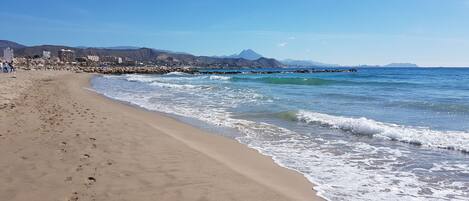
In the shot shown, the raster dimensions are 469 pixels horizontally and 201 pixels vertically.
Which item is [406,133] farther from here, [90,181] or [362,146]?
[90,181]

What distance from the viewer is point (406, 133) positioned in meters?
10.8

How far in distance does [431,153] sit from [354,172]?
2.91m

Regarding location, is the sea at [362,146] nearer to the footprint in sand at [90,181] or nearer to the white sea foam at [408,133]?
the white sea foam at [408,133]

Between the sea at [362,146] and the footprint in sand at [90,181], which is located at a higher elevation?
the footprint in sand at [90,181]

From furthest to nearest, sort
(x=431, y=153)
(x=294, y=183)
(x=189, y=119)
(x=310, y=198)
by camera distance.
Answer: (x=189, y=119) → (x=431, y=153) → (x=294, y=183) → (x=310, y=198)

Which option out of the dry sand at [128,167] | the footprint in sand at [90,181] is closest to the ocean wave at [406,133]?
the dry sand at [128,167]

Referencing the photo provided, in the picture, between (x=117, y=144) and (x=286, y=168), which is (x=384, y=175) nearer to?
(x=286, y=168)

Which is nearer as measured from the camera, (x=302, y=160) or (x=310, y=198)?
(x=310, y=198)

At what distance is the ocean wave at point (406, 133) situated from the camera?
377 inches

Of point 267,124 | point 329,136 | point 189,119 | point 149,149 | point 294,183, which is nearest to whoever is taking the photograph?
point 294,183

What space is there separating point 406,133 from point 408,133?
63 millimetres

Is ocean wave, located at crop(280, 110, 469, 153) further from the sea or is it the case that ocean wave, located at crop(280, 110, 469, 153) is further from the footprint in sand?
the footprint in sand

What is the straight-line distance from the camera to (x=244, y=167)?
6930 millimetres

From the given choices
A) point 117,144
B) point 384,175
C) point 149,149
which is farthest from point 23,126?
point 384,175
